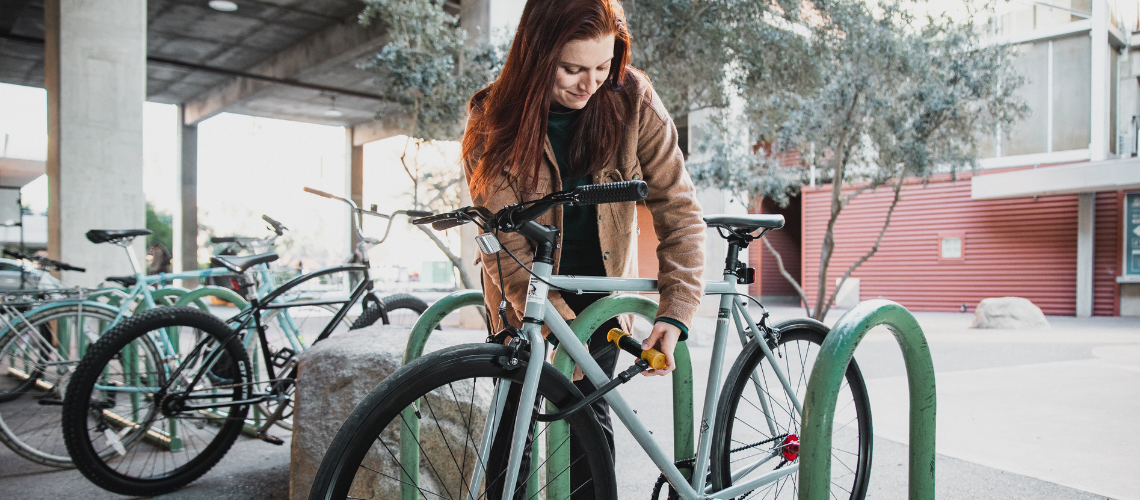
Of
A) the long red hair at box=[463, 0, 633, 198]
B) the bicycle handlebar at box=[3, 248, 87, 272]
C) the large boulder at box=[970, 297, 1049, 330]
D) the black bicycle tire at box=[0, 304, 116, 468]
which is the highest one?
the long red hair at box=[463, 0, 633, 198]

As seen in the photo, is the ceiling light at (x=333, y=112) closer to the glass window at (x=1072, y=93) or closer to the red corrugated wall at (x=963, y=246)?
the red corrugated wall at (x=963, y=246)

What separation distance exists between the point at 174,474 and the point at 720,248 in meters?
11.2

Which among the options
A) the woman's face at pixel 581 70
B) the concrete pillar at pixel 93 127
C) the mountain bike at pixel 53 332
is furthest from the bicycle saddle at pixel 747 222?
the concrete pillar at pixel 93 127

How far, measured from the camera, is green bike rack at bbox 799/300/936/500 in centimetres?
157

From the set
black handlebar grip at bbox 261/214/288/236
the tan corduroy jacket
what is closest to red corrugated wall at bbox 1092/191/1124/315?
black handlebar grip at bbox 261/214/288/236

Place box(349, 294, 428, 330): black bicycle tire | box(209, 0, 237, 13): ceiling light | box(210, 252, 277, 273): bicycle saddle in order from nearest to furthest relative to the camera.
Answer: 1. box(210, 252, 277, 273): bicycle saddle
2. box(349, 294, 428, 330): black bicycle tire
3. box(209, 0, 237, 13): ceiling light

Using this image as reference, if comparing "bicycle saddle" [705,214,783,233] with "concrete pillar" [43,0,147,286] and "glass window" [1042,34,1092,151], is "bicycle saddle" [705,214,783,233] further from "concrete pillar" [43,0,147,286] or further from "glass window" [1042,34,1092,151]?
"glass window" [1042,34,1092,151]

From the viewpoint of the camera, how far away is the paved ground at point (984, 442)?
3.40 metres

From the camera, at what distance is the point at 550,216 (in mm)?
1787

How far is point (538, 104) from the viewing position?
67.2 inches

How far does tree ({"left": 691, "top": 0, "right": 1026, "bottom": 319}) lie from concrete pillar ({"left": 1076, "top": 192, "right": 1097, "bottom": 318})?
22.0ft

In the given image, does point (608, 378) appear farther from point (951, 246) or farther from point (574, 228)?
point (951, 246)

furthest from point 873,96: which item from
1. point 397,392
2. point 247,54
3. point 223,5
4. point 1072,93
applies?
point 247,54

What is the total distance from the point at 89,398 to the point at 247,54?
16.4 m
